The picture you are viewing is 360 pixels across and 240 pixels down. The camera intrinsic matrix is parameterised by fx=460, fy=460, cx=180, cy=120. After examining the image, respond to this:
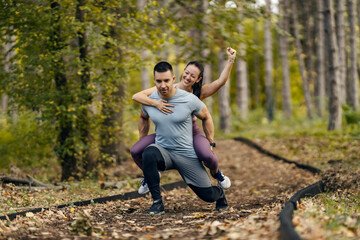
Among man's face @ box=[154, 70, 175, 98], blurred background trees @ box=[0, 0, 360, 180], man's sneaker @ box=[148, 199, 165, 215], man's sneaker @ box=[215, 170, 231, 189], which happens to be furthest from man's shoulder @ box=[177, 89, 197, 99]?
blurred background trees @ box=[0, 0, 360, 180]

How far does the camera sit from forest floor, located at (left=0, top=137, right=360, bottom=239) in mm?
4734

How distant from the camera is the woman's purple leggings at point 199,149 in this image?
627 centimetres

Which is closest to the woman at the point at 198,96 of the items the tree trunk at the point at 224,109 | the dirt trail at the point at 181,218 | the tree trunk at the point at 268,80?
the dirt trail at the point at 181,218

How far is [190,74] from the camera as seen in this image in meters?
6.45

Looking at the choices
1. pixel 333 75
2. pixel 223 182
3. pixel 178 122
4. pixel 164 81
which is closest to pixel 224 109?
pixel 333 75

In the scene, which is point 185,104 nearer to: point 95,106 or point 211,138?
point 211,138

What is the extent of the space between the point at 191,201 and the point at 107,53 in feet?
11.8

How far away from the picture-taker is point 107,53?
943 centimetres

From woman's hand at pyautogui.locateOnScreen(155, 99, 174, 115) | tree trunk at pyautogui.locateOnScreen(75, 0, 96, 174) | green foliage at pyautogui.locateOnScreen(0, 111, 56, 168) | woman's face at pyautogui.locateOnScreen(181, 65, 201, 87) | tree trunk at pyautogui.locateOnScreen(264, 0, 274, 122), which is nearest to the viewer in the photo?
woman's hand at pyautogui.locateOnScreen(155, 99, 174, 115)

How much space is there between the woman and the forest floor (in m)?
0.70

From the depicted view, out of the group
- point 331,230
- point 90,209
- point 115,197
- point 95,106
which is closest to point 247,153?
point 95,106

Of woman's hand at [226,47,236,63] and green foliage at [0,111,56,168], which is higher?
woman's hand at [226,47,236,63]

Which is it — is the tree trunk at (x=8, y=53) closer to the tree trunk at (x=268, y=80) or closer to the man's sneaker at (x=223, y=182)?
the man's sneaker at (x=223, y=182)

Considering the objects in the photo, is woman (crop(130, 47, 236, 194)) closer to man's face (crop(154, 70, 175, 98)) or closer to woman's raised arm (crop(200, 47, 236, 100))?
woman's raised arm (crop(200, 47, 236, 100))
